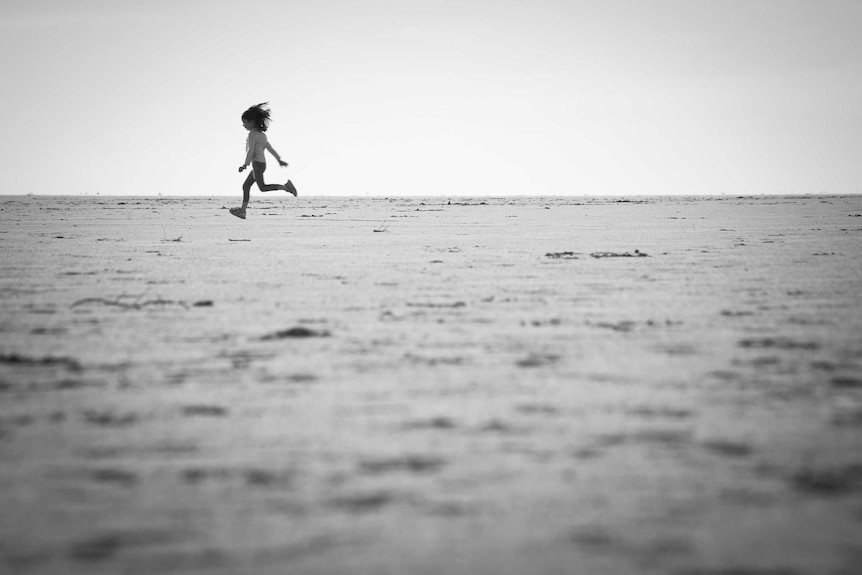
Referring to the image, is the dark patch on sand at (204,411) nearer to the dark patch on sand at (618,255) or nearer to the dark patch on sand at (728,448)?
the dark patch on sand at (728,448)

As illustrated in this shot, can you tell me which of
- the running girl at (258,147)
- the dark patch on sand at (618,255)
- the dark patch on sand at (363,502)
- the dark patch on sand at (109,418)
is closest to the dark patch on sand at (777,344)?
the dark patch on sand at (363,502)

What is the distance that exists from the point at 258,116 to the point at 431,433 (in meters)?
10.8

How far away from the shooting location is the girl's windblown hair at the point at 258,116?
12273 mm

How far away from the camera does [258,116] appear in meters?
12.4

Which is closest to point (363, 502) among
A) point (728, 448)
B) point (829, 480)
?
point (728, 448)

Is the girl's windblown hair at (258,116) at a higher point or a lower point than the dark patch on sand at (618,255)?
higher

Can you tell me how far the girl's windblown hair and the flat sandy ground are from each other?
7.15 m

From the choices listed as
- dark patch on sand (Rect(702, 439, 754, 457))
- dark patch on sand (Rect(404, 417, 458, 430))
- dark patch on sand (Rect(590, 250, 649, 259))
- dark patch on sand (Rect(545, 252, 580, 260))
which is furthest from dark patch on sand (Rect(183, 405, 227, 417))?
dark patch on sand (Rect(590, 250, 649, 259))

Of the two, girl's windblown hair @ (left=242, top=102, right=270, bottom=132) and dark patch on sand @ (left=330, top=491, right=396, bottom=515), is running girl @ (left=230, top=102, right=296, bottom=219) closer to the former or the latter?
girl's windblown hair @ (left=242, top=102, right=270, bottom=132)

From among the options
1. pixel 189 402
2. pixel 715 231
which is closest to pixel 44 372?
pixel 189 402

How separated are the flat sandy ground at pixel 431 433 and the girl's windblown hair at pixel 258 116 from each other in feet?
23.5

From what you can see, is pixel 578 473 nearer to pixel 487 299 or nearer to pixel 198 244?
pixel 487 299

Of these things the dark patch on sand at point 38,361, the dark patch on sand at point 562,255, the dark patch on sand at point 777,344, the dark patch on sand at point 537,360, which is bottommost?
the dark patch on sand at point 38,361

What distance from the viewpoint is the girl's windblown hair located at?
1227 centimetres
